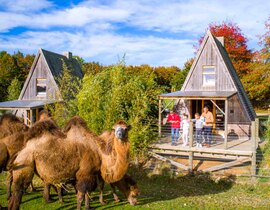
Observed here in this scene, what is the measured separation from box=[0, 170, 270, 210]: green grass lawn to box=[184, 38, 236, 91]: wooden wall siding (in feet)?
24.1

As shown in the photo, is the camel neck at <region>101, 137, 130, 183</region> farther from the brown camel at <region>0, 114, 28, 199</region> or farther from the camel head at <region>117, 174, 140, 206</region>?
the brown camel at <region>0, 114, 28, 199</region>

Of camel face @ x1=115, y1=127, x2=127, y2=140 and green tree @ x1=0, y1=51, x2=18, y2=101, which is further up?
green tree @ x1=0, y1=51, x2=18, y2=101

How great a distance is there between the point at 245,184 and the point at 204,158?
9.09 feet

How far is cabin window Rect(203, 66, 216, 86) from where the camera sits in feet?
61.1

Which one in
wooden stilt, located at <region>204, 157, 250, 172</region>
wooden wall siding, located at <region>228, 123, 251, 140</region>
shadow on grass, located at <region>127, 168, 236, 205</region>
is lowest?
shadow on grass, located at <region>127, 168, 236, 205</region>

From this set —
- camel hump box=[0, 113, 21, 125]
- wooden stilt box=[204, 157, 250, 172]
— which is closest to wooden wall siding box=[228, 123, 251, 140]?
wooden stilt box=[204, 157, 250, 172]

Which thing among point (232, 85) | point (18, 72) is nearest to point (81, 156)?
point (232, 85)

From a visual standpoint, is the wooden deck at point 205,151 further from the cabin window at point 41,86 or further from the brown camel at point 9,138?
the cabin window at point 41,86


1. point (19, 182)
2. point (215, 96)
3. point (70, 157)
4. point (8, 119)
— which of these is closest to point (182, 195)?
point (70, 157)

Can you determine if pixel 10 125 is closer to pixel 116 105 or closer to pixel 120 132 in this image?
pixel 120 132

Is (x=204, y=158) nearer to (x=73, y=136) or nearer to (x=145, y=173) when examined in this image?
(x=145, y=173)

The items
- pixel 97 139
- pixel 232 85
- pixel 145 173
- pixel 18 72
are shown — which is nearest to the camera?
pixel 97 139

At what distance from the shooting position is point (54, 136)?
23.6 feet

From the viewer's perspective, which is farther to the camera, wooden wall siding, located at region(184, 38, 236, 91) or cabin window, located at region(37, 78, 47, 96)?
cabin window, located at region(37, 78, 47, 96)
